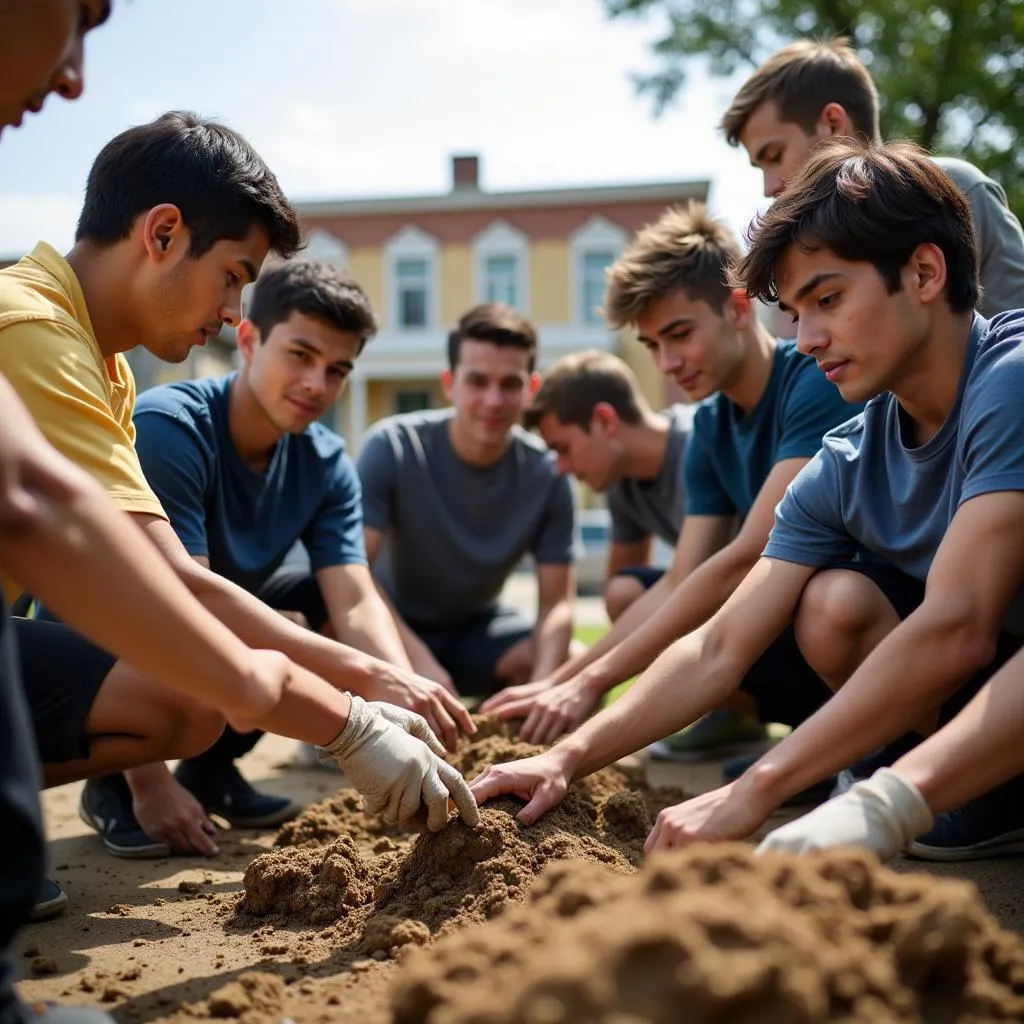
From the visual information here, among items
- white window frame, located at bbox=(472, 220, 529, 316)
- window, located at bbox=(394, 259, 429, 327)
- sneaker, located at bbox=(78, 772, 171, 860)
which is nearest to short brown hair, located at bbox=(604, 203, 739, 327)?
sneaker, located at bbox=(78, 772, 171, 860)

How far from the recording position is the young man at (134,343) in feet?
7.58

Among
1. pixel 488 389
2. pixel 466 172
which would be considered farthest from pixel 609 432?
pixel 466 172

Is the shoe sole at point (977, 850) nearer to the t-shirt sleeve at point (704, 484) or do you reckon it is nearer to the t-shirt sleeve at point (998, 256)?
the t-shirt sleeve at point (704, 484)

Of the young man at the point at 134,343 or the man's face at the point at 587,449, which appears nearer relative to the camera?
the young man at the point at 134,343

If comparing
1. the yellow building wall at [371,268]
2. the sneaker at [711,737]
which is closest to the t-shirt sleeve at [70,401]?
the sneaker at [711,737]

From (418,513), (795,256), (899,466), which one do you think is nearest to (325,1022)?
(899,466)

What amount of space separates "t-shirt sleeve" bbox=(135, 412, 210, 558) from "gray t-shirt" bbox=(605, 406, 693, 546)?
2.23 m

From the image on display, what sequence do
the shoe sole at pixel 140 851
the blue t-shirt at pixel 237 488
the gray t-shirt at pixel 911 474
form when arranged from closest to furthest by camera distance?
the gray t-shirt at pixel 911 474 → the shoe sole at pixel 140 851 → the blue t-shirt at pixel 237 488

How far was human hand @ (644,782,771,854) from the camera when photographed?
216 centimetres

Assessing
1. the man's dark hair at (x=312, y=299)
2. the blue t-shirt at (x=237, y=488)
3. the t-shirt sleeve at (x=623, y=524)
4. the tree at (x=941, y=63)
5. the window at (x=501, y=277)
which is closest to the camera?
the blue t-shirt at (x=237, y=488)

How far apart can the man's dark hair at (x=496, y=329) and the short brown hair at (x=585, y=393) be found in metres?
0.20

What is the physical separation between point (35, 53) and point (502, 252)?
22.1 meters

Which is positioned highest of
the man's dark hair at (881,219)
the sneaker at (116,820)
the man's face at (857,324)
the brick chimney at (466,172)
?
the brick chimney at (466,172)

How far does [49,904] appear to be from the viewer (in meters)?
2.66
